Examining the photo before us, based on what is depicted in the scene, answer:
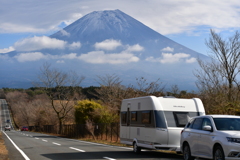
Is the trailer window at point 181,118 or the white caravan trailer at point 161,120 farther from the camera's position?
the trailer window at point 181,118

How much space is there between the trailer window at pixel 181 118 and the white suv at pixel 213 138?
197 cm

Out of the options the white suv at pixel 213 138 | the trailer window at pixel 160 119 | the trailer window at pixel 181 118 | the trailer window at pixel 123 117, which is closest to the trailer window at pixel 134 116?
the trailer window at pixel 123 117

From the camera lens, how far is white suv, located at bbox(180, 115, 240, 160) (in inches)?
401

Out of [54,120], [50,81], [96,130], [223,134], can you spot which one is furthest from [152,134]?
[54,120]

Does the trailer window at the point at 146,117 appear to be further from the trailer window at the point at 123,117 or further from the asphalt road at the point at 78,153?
the trailer window at the point at 123,117

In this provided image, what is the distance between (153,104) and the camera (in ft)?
50.5

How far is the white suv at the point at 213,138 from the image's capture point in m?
10.2

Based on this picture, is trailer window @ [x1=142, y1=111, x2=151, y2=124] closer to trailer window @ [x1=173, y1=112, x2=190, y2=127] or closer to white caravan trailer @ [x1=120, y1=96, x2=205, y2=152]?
white caravan trailer @ [x1=120, y1=96, x2=205, y2=152]

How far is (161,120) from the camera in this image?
49.3 feet

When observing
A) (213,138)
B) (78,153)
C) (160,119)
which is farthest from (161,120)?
(78,153)

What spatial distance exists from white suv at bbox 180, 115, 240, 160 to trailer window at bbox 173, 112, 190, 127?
1.97 meters

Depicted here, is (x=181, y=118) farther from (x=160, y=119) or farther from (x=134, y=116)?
(x=134, y=116)

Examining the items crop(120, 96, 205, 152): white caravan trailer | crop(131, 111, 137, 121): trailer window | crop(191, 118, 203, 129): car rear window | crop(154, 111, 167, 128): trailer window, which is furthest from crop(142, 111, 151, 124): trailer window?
crop(191, 118, 203, 129): car rear window

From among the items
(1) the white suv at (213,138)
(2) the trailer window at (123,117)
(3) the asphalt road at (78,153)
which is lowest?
(3) the asphalt road at (78,153)
